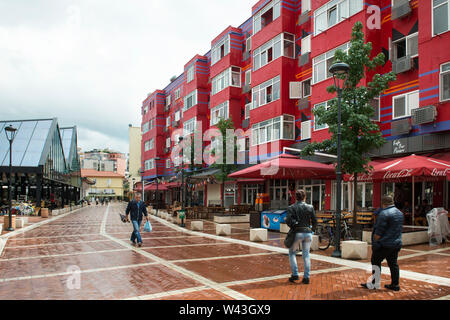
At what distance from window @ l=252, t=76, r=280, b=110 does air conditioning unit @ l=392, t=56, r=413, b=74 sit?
8373mm

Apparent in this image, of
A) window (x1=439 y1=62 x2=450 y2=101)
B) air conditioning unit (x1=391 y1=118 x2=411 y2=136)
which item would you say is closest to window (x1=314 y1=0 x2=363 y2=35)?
window (x1=439 y1=62 x2=450 y2=101)

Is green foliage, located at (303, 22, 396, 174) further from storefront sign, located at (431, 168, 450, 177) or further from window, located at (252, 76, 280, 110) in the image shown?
window, located at (252, 76, 280, 110)

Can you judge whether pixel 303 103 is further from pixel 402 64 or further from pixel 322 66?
pixel 402 64

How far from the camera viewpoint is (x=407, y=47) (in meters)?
17.3

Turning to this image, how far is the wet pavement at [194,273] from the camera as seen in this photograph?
6160 mm

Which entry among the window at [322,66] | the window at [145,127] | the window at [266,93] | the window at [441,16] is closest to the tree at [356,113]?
the window at [441,16]

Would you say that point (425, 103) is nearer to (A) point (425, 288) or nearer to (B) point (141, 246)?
(A) point (425, 288)

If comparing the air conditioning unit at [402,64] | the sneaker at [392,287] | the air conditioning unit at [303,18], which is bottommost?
the sneaker at [392,287]

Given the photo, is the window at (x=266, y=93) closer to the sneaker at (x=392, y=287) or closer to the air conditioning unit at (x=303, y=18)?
the air conditioning unit at (x=303, y=18)

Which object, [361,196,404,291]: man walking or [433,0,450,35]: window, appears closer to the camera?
[361,196,404,291]: man walking

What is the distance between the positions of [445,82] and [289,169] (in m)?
7.42

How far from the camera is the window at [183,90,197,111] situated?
127 ft

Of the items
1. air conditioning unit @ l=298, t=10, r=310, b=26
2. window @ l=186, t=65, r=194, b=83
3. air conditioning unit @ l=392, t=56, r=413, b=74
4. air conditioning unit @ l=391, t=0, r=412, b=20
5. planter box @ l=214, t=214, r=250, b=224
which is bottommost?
planter box @ l=214, t=214, r=250, b=224

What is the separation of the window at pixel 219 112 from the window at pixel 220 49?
15.3 feet
